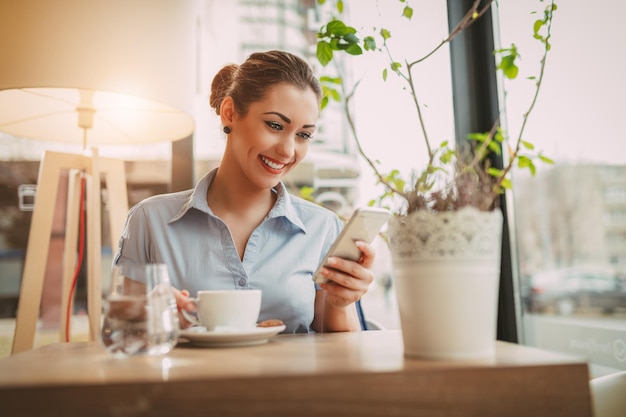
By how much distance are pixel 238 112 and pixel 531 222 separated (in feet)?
4.00

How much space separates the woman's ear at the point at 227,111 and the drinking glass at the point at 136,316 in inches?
39.7

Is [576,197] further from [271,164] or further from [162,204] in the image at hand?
[162,204]

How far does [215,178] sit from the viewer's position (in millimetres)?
1753

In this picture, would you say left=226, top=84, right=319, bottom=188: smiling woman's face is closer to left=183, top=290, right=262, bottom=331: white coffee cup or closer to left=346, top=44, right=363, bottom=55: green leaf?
left=346, top=44, right=363, bottom=55: green leaf

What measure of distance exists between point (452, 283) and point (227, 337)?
1.24ft

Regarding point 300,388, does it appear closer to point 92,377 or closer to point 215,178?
point 92,377

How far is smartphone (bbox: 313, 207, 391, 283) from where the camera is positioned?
939 mm

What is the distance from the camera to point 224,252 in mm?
1516

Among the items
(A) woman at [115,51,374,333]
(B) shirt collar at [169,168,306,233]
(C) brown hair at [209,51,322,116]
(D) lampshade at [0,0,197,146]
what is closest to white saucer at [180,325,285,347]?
(A) woman at [115,51,374,333]

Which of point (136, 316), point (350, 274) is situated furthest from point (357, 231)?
point (136, 316)

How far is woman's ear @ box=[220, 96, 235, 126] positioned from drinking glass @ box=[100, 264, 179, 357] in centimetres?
101

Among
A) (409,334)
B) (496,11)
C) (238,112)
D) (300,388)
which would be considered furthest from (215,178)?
(496,11)

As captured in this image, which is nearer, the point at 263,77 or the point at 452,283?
the point at 452,283

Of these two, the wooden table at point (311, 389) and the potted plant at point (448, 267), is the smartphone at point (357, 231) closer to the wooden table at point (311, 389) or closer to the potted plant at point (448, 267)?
the potted plant at point (448, 267)
